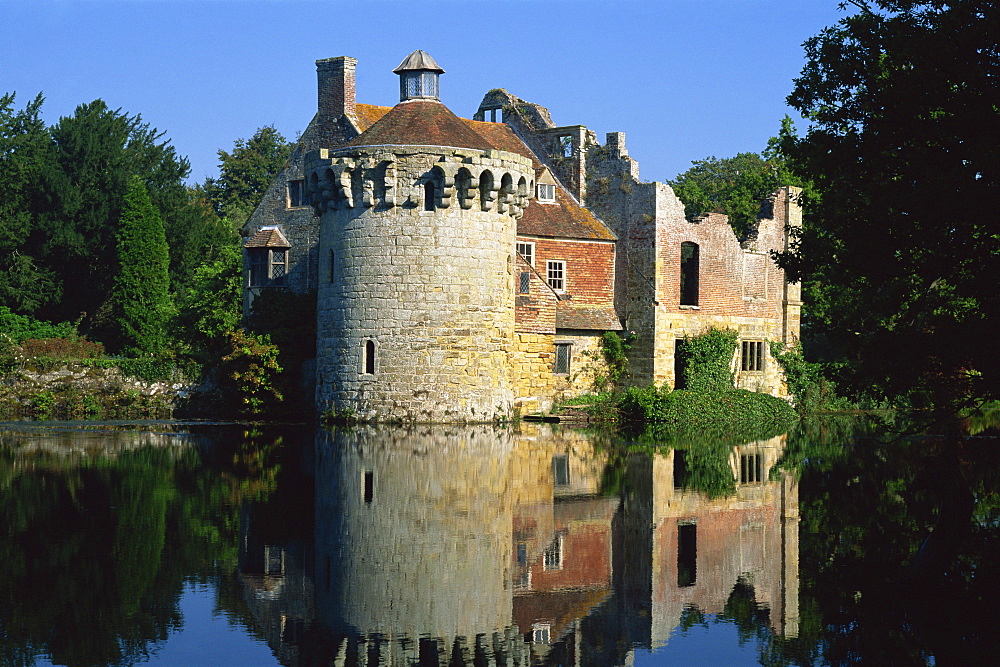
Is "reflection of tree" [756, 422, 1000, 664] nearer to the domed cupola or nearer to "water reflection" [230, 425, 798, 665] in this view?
"water reflection" [230, 425, 798, 665]

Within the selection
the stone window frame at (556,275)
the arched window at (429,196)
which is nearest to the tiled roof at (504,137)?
the stone window frame at (556,275)

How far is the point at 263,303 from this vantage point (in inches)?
1471

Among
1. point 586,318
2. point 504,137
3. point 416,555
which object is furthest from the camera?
point 504,137

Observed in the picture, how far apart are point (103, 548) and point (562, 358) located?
25.6 metres

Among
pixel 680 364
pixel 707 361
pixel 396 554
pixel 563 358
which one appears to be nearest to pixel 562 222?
pixel 563 358

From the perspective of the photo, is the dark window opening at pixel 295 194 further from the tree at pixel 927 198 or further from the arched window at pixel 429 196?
the tree at pixel 927 198

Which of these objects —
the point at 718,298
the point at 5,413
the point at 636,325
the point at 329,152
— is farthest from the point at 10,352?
the point at 718,298

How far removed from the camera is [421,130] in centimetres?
A: 3378

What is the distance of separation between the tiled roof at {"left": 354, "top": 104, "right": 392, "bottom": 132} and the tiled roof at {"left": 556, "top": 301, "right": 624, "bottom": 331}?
8.25 meters

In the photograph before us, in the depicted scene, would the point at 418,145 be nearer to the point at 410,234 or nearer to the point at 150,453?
the point at 410,234

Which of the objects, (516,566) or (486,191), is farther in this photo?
(486,191)

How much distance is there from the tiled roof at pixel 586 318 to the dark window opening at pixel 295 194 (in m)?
9.03

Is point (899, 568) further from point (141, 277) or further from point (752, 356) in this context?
point (141, 277)

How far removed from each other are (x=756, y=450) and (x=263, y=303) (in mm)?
15825
